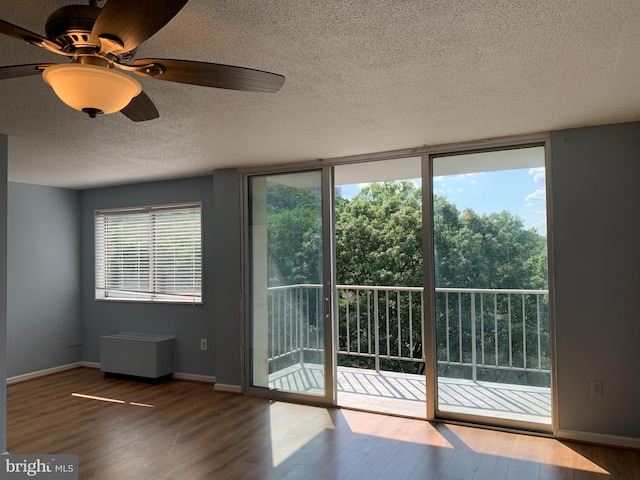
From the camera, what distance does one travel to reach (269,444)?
11.0 feet

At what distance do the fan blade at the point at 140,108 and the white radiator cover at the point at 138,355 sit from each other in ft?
12.1

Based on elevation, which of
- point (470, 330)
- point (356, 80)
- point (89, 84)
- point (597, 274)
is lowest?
point (470, 330)

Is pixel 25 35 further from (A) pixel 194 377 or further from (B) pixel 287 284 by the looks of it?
(A) pixel 194 377

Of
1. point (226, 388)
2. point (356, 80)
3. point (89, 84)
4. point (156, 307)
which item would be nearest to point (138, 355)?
point (156, 307)

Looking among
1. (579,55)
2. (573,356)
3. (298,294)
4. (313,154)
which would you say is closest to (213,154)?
(313,154)

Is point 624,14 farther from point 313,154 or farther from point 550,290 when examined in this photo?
point 313,154

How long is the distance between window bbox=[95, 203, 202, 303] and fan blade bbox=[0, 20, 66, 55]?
3.89 meters

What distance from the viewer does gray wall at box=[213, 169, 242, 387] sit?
15.4 ft

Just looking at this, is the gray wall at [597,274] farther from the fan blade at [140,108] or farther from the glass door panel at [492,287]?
the fan blade at [140,108]

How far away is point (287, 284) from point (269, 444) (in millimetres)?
1561

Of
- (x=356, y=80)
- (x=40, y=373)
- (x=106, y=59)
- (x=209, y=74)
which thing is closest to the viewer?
(x=106, y=59)

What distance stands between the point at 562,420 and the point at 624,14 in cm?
277

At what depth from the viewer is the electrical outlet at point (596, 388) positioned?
3.22m

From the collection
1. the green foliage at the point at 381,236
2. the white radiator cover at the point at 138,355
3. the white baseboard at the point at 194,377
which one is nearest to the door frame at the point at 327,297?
the white baseboard at the point at 194,377
